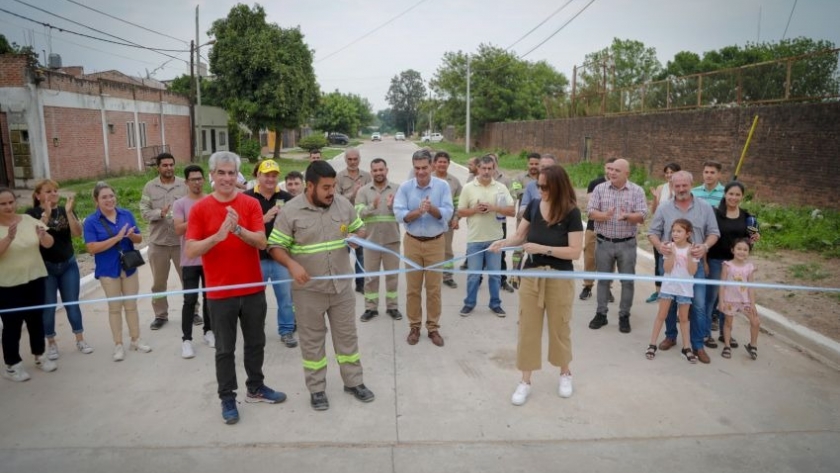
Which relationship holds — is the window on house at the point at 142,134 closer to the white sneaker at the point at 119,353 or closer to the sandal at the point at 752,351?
the white sneaker at the point at 119,353

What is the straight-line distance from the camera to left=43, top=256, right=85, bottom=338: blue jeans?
5.50 metres

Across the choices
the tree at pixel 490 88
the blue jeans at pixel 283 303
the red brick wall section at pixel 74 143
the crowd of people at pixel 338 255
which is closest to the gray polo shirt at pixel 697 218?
the crowd of people at pixel 338 255

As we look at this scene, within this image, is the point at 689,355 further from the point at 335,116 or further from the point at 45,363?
the point at 335,116

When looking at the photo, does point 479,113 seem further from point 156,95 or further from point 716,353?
point 716,353

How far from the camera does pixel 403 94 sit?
159 metres

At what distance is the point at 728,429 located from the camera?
14.0 ft

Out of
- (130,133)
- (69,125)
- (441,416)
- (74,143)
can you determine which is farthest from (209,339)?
(130,133)

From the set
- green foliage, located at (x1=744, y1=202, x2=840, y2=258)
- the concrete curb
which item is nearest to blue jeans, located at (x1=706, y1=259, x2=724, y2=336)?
the concrete curb

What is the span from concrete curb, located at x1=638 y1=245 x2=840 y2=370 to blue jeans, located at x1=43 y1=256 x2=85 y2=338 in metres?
7.24

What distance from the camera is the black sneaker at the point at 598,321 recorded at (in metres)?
6.51

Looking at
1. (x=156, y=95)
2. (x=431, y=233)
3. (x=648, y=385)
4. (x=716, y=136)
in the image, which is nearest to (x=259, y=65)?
(x=156, y=95)

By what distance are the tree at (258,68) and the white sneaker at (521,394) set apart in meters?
30.5

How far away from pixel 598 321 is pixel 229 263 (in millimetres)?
4147

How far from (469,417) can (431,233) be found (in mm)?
2203
